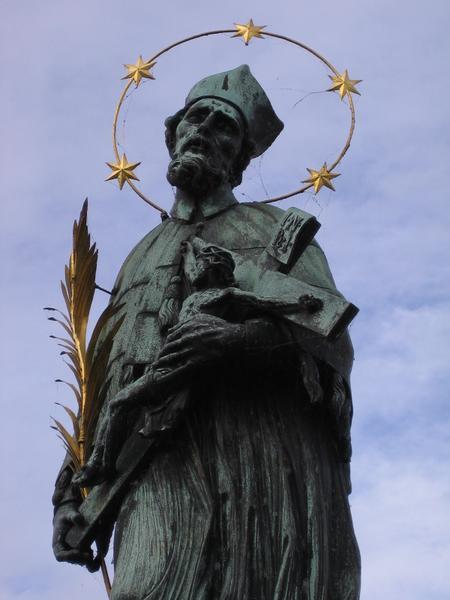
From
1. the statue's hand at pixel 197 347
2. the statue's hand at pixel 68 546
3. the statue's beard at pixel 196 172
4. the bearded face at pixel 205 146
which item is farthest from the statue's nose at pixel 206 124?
the statue's hand at pixel 68 546

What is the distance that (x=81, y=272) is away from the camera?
29.6 feet

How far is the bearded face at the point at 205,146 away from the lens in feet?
30.0

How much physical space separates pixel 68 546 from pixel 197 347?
1.15 meters

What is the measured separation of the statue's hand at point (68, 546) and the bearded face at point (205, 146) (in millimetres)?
1910

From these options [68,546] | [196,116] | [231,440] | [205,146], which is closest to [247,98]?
[196,116]

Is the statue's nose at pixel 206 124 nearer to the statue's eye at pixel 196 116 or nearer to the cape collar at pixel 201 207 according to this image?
the statue's eye at pixel 196 116

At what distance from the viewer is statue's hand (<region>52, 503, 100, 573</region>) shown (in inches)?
321

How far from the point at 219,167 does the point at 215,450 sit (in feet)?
6.10

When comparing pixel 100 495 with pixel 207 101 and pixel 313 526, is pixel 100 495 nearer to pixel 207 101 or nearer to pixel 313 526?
pixel 313 526

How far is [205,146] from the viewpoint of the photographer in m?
9.19

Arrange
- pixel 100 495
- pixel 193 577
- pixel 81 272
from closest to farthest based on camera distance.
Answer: pixel 193 577
pixel 100 495
pixel 81 272

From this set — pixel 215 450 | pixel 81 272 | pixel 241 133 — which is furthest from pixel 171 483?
pixel 241 133

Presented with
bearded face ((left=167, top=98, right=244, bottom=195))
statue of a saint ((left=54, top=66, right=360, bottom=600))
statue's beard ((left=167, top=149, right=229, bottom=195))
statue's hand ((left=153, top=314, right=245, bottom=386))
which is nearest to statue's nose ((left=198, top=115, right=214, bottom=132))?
bearded face ((left=167, top=98, right=244, bottom=195))

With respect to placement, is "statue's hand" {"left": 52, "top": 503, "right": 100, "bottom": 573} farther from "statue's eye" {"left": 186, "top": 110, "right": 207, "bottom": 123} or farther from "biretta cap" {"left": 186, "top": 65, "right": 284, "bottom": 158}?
"biretta cap" {"left": 186, "top": 65, "right": 284, "bottom": 158}
